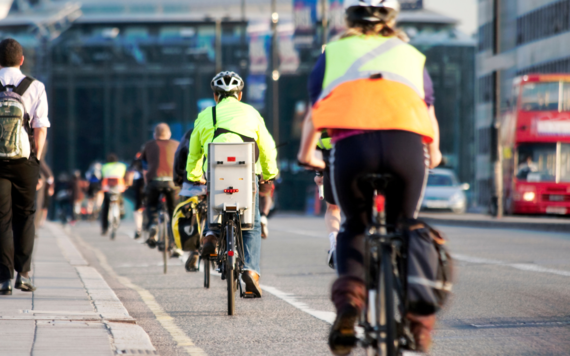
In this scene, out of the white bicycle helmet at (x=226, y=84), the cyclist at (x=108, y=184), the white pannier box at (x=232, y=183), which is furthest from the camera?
the cyclist at (x=108, y=184)

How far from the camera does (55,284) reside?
31.2ft

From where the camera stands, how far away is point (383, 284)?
4082mm

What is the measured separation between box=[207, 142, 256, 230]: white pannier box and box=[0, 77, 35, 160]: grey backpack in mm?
1453

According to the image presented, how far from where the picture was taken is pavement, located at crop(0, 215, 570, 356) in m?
6.15

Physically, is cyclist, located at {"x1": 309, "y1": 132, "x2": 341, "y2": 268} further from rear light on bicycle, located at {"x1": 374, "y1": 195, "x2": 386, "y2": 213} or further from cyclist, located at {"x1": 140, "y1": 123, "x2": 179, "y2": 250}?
cyclist, located at {"x1": 140, "y1": 123, "x2": 179, "y2": 250}

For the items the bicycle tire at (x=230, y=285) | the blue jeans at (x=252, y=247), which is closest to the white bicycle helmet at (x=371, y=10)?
the bicycle tire at (x=230, y=285)

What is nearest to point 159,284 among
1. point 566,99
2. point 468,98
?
point 566,99

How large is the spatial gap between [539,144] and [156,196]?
1788 cm

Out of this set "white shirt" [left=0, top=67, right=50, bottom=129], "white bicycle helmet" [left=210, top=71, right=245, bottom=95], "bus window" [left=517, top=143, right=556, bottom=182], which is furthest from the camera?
"bus window" [left=517, top=143, right=556, bottom=182]

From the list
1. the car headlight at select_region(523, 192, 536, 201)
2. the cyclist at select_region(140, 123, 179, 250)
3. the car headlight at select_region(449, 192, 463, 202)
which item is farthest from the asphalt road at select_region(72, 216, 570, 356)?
the car headlight at select_region(449, 192, 463, 202)

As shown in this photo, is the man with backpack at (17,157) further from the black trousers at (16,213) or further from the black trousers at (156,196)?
the black trousers at (156,196)

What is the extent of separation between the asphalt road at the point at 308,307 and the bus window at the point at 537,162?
1504 cm

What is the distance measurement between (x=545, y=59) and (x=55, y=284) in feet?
164

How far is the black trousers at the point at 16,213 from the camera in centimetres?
810
